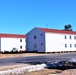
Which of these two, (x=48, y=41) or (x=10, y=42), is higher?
(x=10, y=42)

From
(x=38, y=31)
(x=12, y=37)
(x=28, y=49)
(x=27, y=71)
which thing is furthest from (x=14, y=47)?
(x=27, y=71)

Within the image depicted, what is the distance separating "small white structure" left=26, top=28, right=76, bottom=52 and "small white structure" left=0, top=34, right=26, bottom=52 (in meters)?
9.88

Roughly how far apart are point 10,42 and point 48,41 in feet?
57.8

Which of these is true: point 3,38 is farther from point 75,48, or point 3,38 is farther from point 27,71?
point 27,71

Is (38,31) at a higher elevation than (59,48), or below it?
higher

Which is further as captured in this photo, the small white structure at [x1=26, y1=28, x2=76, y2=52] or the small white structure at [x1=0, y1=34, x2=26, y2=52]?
the small white structure at [x1=0, y1=34, x2=26, y2=52]

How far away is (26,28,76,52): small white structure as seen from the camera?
64.8m

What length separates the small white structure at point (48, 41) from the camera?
212 ft

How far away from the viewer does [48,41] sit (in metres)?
64.8

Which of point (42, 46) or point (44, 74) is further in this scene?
point (42, 46)

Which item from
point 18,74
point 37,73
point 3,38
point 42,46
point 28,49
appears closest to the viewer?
point 18,74

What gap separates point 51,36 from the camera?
65.5m

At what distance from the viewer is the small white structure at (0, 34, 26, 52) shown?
76.1 metres

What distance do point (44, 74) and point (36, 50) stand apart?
48.5 metres
